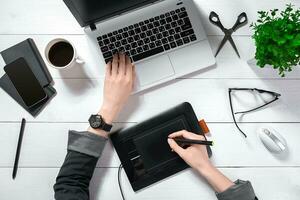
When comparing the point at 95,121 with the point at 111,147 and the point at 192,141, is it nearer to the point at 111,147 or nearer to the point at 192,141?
the point at 111,147

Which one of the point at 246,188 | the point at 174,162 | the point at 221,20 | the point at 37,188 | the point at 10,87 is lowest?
the point at 246,188

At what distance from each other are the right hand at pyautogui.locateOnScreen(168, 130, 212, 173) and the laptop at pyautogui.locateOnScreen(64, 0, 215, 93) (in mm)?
158

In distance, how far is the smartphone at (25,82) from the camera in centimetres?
87

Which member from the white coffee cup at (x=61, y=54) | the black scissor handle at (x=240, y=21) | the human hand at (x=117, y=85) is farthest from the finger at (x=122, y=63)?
the black scissor handle at (x=240, y=21)

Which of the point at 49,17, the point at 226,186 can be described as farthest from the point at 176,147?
the point at 49,17

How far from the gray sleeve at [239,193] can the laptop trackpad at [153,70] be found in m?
0.35

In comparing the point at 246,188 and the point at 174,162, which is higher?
the point at 174,162

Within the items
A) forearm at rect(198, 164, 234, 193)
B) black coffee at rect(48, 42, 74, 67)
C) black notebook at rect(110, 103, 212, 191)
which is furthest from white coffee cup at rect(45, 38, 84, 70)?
Result: forearm at rect(198, 164, 234, 193)

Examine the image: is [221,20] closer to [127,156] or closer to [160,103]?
[160,103]

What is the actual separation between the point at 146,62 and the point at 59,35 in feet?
0.86

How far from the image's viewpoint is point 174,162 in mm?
877

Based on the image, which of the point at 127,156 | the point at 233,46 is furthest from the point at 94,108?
the point at 233,46

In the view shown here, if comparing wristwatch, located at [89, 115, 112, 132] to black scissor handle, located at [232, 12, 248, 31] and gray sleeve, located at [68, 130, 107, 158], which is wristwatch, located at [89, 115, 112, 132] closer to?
gray sleeve, located at [68, 130, 107, 158]

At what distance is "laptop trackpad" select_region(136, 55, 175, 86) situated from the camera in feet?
2.86
